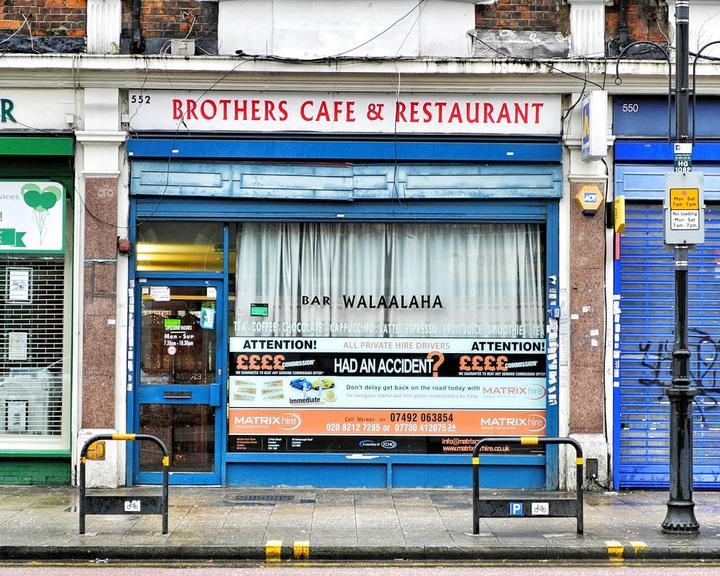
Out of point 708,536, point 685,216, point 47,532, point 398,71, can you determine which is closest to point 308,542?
point 47,532

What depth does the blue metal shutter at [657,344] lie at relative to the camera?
13195 mm

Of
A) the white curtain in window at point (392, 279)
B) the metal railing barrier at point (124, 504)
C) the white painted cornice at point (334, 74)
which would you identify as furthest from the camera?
the white curtain in window at point (392, 279)

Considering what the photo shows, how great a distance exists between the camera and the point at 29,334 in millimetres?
13336

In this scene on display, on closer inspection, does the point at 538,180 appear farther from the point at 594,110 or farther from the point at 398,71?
the point at 398,71

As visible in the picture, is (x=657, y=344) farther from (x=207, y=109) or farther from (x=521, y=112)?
(x=207, y=109)

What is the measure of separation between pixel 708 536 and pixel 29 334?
27.3 ft

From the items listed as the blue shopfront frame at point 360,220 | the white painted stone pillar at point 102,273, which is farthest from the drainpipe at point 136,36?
the blue shopfront frame at point 360,220

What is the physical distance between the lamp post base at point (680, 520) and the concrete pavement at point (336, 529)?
0.13 metres

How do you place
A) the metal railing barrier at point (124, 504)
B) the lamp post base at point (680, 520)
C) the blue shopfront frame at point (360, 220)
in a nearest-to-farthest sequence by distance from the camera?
1. the metal railing barrier at point (124, 504)
2. the lamp post base at point (680, 520)
3. the blue shopfront frame at point (360, 220)

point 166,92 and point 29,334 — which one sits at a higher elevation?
point 166,92

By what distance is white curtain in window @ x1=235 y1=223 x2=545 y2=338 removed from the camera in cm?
1331

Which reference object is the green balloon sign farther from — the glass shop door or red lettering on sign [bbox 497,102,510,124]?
red lettering on sign [bbox 497,102,510,124]

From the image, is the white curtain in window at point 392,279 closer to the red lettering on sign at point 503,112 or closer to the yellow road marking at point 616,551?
the red lettering on sign at point 503,112

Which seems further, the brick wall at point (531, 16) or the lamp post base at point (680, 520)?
the brick wall at point (531, 16)
